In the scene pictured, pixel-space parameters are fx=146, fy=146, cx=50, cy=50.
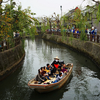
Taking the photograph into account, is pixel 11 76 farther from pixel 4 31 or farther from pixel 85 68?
pixel 85 68

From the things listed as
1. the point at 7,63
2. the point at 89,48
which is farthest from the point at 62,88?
the point at 89,48

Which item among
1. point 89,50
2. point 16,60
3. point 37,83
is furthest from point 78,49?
point 37,83

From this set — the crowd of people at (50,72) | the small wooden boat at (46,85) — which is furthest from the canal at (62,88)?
the crowd of people at (50,72)

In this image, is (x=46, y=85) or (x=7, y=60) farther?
(x=7, y=60)

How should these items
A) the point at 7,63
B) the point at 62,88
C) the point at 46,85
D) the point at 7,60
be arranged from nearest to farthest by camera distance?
1. the point at 46,85
2. the point at 62,88
3. the point at 7,63
4. the point at 7,60

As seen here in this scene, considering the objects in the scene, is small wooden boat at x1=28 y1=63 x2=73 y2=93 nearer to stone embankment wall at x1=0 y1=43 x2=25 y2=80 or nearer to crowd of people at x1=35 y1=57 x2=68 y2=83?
crowd of people at x1=35 y1=57 x2=68 y2=83

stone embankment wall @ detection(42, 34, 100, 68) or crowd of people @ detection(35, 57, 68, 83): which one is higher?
stone embankment wall @ detection(42, 34, 100, 68)

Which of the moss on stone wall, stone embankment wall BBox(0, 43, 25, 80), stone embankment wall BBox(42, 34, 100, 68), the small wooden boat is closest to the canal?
the small wooden boat

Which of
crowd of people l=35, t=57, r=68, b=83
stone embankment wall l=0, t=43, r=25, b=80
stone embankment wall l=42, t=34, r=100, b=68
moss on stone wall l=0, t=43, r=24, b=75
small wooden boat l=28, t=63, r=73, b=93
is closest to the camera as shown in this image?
small wooden boat l=28, t=63, r=73, b=93

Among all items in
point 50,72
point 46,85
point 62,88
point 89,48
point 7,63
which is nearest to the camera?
point 46,85

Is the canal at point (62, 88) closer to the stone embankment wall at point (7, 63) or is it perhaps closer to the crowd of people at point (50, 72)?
the stone embankment wall at point (7, 63)

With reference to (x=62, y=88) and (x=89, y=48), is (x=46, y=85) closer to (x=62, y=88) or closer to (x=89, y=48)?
(x=62, y=88)

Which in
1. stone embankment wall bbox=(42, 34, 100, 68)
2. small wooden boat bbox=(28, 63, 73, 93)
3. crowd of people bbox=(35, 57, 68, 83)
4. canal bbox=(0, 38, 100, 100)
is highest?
stone embankment wall bbox=(42, 34, 100, 68)

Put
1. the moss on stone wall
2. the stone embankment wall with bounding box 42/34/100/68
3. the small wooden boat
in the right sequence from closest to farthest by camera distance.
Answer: the small wooden boat
the moss on stone wall
the stone embankment wall with bounding box 42/34/100/68
